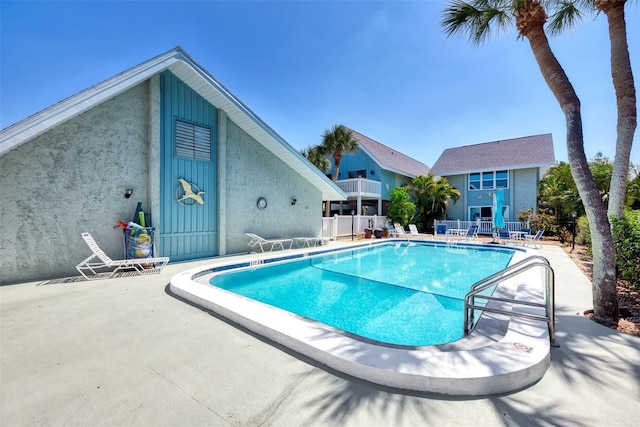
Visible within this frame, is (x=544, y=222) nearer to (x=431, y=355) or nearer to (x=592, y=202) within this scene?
(x=592, y=202)

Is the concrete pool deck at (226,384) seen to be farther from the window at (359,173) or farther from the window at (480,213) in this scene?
the window at (480,213)

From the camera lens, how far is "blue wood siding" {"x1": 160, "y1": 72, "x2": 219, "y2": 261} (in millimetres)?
9453

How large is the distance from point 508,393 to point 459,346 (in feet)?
2.37

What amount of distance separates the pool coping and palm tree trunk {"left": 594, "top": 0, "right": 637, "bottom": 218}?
3.23 metres

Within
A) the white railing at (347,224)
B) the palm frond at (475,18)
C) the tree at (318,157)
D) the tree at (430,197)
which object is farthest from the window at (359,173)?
the palm frond at (475,18)

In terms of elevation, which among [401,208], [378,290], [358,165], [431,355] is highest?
[358,165]

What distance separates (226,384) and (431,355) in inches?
86.2

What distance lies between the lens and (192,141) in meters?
A: 10.2

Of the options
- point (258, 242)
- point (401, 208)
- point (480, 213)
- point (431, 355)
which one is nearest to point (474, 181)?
point (480, 213)

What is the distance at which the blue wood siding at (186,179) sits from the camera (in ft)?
31.0

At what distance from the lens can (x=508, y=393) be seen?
2.54 meters

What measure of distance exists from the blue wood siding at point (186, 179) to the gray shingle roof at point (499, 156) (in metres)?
21.7

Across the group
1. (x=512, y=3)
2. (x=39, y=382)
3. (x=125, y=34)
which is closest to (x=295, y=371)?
(x=39, y=382)

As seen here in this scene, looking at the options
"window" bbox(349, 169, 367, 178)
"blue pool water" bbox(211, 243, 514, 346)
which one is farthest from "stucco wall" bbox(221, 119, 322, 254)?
"window" bbox(349, 169, 367, 178)
